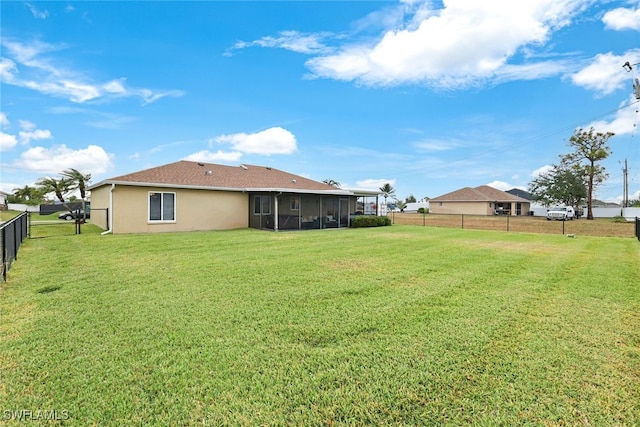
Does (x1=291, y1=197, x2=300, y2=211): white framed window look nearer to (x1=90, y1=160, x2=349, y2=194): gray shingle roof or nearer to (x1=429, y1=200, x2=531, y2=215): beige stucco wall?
(x1=90, y1=160, x2=349, y2=194): gray shingle roof

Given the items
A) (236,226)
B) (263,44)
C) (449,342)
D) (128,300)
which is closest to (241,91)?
(263,44)

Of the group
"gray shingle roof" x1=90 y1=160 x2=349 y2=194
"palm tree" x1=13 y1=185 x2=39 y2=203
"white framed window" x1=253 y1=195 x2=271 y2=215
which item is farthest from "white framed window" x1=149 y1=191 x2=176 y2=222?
"palm tree" x1=13 y1=185 x2=39 y2=203

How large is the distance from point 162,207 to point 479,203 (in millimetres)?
39818

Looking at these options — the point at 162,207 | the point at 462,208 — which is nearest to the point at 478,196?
the point at 462,208

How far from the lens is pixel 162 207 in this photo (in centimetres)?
1417

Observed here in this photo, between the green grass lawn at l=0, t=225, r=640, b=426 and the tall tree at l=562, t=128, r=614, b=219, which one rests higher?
the tall tree at l=562, t=128, r=614, b=219

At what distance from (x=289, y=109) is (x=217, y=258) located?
53.5ft

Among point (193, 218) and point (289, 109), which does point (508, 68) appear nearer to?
point (289, 109)

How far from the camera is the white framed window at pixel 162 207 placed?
1392cm

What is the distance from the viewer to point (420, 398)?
91.9 inches

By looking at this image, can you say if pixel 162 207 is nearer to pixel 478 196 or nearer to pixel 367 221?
pixel 367 221

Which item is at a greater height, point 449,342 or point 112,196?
point 112,196

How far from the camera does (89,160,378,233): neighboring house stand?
13422 millimetres

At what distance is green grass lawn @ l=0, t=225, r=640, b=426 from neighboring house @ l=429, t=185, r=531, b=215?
38.7 metres
